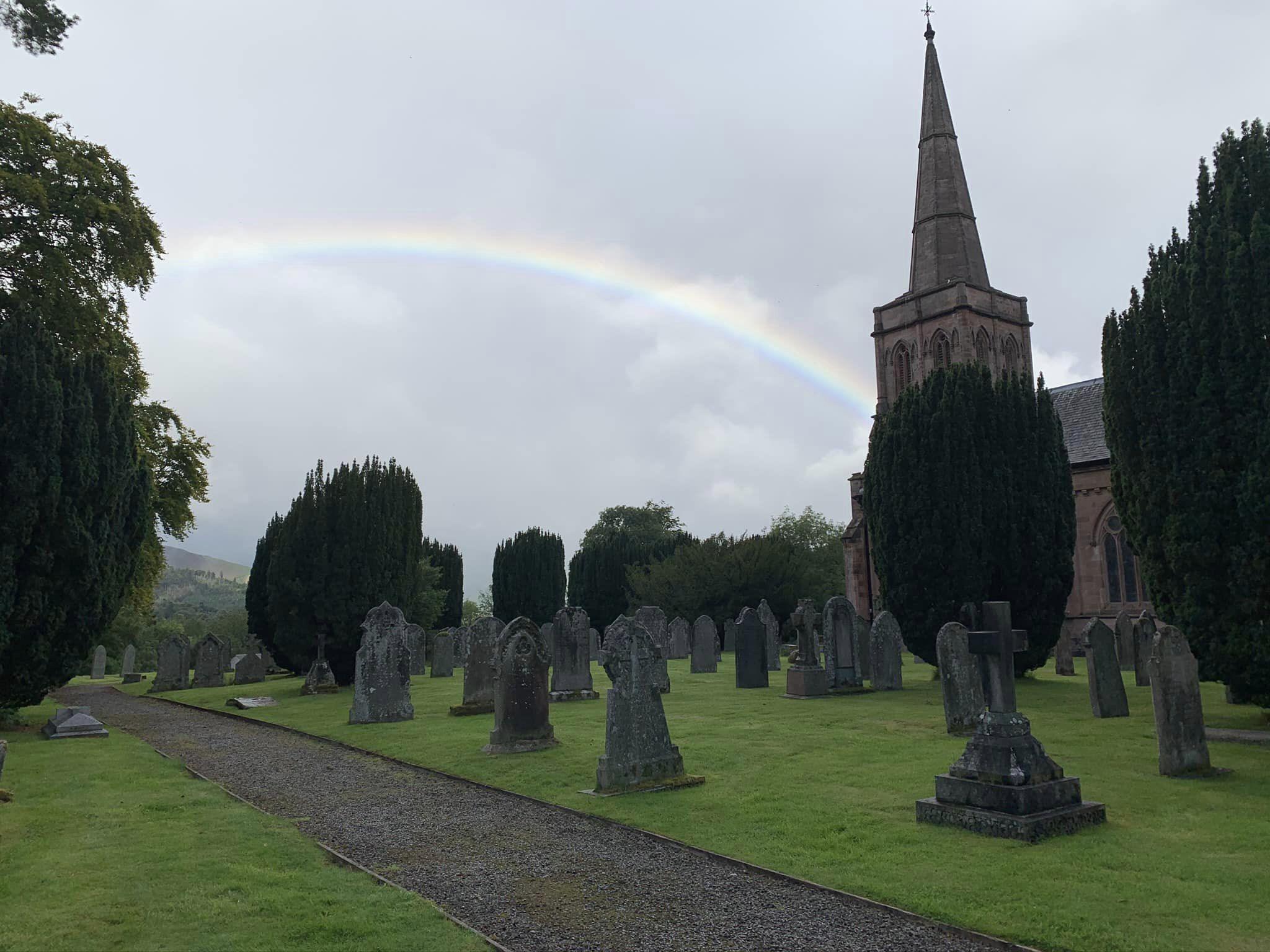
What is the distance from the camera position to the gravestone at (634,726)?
800cm

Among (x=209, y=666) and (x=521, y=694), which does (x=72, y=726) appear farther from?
(x=209, y=666)

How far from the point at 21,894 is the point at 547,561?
131 feet

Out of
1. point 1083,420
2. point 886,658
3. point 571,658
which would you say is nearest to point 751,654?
point 886,658

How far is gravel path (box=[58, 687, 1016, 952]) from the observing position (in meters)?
4.39

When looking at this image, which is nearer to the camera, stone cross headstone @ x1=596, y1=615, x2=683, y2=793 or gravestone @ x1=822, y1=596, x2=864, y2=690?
stone cross headstone @ x1=596, y1=615, x2=683, y2=793

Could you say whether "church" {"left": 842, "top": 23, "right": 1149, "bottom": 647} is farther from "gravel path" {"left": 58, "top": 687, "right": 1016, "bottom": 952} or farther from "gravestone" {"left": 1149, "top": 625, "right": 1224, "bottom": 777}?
"gravel path" {"left": 58, "top": 687, "right": 1016, "bottom": 952}

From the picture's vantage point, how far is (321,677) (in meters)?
20.3

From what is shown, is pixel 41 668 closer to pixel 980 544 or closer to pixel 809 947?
pixel 809 947

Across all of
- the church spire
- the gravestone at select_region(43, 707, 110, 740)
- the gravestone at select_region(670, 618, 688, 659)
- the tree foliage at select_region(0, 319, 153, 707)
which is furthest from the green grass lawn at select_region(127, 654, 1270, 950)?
the church spire

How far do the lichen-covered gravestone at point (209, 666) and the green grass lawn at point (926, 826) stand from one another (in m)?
13.5

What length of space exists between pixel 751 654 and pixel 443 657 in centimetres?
1124

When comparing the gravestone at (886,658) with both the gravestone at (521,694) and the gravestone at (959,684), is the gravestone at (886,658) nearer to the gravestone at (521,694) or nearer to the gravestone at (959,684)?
the gravestone at (959,684)

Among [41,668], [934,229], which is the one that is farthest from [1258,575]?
[934,229]

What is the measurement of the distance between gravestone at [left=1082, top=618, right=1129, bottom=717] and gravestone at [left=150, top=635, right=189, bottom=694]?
2372 cm
